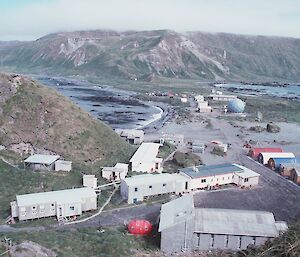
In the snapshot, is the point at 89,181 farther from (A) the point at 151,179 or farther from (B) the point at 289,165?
(B) the point at 289,165

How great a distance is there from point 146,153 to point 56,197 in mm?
15671

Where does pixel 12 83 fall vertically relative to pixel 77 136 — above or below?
above

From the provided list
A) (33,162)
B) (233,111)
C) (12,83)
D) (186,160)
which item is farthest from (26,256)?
(233,111)

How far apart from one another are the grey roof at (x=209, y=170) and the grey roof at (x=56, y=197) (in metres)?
10.7

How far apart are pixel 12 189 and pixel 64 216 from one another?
734 cm

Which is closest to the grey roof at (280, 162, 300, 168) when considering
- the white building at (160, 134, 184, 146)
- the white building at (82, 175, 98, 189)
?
the white building at (160, 134, 184, 146)

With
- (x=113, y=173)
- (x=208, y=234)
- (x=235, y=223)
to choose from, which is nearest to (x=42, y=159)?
(x=113, y=173)

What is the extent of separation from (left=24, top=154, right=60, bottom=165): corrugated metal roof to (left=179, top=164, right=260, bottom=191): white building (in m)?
13.1

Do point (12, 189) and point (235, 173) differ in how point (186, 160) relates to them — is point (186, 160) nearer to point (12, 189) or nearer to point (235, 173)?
point (235, 173)

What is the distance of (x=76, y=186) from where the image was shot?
38.4 metres

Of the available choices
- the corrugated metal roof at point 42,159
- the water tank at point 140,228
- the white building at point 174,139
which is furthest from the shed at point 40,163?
the white building at point 174,139

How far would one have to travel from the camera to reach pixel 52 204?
106 ft

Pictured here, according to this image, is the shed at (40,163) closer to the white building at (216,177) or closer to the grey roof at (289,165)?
the white building at (216,177)

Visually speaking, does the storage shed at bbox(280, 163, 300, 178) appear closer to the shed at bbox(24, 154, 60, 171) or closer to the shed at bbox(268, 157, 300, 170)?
the shed at bbox(268, 157, 300, 170)
